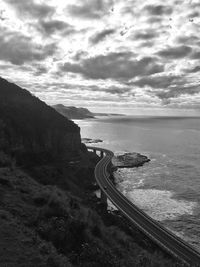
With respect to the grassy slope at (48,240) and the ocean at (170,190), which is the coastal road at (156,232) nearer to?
the ocean at (170,190)

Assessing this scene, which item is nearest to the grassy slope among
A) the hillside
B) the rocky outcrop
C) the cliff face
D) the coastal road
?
the hillside

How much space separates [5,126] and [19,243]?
94.8 meters

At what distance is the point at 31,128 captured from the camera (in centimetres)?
12212

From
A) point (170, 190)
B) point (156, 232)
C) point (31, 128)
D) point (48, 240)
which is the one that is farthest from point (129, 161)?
point (48, 240)

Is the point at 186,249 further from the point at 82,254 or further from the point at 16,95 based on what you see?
the point at 16,95

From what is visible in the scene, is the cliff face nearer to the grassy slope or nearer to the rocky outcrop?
the rocky outcrop

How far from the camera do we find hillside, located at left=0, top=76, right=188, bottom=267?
2064 centimetres

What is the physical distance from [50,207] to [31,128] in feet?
309

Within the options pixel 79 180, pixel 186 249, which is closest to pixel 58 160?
pixel 79 180

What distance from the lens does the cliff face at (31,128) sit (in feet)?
359

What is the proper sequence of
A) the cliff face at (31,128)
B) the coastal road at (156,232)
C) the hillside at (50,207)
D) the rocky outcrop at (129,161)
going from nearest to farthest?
1. the hillside at (50,207)
2. the coastal road at (156,232)
3. the cliff face at (31,128)
4. the rocky outcrop at (129,161)

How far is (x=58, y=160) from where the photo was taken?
4801 inches

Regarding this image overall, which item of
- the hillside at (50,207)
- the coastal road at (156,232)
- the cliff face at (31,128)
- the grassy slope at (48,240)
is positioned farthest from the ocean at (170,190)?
the grassy slope at (48,240)

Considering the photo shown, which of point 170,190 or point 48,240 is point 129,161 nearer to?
point 170,190
